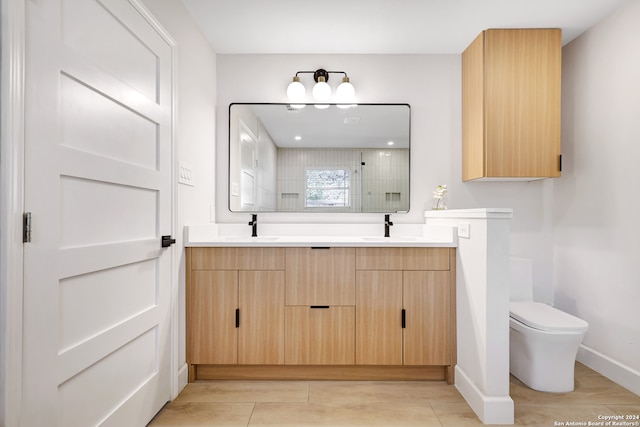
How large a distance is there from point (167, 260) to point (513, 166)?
231 cm

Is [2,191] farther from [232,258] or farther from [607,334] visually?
[607,334]

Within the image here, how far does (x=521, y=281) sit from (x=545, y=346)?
22.4 inches

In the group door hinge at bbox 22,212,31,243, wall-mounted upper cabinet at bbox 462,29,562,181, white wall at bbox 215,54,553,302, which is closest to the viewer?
door hinge at bbox 22,212,31,243

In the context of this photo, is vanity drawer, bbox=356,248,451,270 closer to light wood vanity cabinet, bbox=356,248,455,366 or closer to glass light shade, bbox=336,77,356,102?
light wood vanity cabinet, bbox=356,248,455,366

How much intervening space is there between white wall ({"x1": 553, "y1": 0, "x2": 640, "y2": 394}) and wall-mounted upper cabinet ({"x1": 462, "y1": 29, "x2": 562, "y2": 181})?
0.22 meters

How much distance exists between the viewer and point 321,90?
256 centimetres

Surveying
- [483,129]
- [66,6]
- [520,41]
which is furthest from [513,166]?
[66,6]

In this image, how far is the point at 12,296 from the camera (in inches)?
36.6

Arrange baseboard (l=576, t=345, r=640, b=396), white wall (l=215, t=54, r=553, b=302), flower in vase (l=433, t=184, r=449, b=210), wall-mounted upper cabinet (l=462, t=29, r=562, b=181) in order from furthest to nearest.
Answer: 1. white wall (l=215, t=54, r=553, b=302)
2. flower in vase (l=433, t=184, r=449, b=210)
3. wall-mounted upper cabinet (l=462, t=29, r=562, b=181)
4. baseboard (l=576, t=345, r=640, b=396)

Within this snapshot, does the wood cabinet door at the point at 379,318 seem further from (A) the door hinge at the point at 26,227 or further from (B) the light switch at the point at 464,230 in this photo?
(A) the door hinge at the point at 26,227

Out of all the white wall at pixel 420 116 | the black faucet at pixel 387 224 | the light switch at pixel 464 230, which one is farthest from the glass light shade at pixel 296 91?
the light switch at pixel 464 230

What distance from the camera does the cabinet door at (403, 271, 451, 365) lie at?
2.06 m

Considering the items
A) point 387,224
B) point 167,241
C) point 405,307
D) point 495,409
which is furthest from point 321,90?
point 495,409

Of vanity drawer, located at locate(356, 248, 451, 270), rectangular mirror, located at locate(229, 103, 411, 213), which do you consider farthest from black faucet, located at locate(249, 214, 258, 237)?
vanity drawer, located at locate(356, 248, 451, 270)
